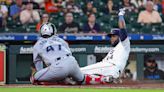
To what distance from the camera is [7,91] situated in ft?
23.8

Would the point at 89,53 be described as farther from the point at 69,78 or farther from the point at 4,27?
the point at 69,78

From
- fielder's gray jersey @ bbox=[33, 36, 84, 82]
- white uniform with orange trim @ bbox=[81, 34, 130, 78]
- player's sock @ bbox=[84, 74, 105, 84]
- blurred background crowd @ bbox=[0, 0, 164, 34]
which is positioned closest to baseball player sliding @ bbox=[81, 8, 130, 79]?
white uniform with orange trim @ bbox=[81, 34, 130, 78]

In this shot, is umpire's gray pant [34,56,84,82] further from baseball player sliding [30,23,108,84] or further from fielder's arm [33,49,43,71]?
fielder's arm [33,49,43,71]

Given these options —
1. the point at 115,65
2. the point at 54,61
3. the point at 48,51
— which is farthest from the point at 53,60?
the point at 115,65

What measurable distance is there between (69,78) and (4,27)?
16.6 feet

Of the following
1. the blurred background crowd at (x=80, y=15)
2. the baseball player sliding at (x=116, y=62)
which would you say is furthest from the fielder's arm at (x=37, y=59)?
the blurred background crowd at (x=80, y=15)

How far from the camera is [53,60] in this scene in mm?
9500

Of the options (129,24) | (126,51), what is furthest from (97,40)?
(126,51)

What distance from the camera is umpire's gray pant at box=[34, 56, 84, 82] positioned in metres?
9.41

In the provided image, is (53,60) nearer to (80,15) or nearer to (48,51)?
(48,51)

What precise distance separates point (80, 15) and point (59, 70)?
581cm

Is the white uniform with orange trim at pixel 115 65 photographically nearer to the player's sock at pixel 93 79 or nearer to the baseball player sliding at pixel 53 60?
the player's sock at pixel 93 79

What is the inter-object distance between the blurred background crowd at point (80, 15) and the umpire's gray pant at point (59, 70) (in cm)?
483

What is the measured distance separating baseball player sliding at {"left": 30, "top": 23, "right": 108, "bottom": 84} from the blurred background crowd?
4613mm
